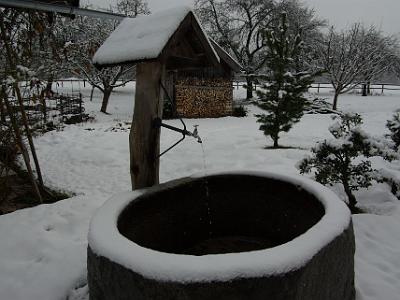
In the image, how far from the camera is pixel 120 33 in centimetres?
334

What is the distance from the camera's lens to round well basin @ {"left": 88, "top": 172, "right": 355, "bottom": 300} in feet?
6.11

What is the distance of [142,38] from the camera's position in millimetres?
3033

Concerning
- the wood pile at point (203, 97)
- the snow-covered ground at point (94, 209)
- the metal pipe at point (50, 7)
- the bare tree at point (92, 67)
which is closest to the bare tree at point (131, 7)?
the bare tree at point (92, 67)

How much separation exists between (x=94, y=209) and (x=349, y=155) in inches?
159

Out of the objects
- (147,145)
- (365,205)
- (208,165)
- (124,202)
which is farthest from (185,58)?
(208,165)

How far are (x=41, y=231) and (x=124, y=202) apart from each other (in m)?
2.13

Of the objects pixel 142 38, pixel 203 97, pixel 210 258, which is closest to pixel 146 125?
pixel 142 38

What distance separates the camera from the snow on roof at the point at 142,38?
284cm

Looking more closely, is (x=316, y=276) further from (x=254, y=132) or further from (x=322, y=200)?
(x=254, y=132)

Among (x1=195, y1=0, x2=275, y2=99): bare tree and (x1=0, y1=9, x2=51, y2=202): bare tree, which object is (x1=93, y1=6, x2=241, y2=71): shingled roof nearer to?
(x1=0, y1=9, x2=51, y2=202): bare tree

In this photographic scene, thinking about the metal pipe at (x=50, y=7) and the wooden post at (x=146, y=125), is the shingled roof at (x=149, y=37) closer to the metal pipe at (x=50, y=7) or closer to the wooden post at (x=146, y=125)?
the wooden post at (x=146, y=125)

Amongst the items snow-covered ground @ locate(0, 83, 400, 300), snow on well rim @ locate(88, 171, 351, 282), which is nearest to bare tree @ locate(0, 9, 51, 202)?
snow-covered ground @ locate(0, 83, 400, 300)

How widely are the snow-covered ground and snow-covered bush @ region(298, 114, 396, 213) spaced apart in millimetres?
456

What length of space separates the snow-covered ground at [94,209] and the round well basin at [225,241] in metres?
0.58
